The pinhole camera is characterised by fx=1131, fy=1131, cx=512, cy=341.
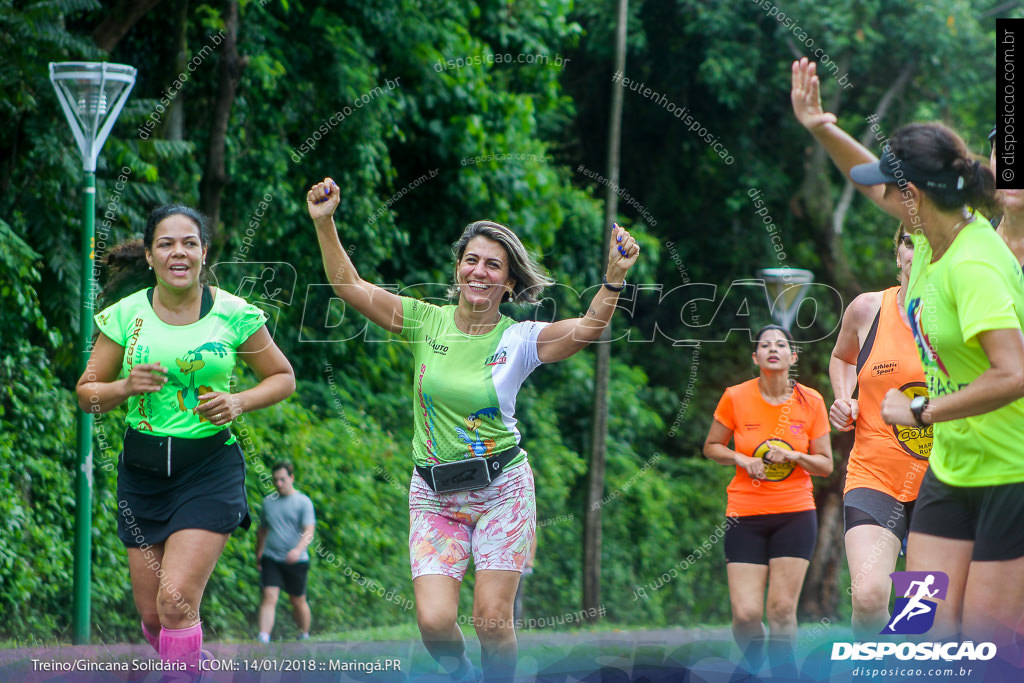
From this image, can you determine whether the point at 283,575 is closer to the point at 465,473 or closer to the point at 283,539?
the point at 283,539

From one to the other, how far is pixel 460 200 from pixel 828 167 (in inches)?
296

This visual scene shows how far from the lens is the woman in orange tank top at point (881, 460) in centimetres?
503

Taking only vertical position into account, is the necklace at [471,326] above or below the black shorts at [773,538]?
above

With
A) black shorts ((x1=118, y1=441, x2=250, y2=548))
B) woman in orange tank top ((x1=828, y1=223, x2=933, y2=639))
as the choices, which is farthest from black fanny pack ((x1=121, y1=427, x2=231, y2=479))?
woman in orange tank top ((x1=828, y1=223, x2=933, y2=639))

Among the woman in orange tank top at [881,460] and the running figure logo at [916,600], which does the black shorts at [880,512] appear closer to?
the woman in orange tank top at [881,460]

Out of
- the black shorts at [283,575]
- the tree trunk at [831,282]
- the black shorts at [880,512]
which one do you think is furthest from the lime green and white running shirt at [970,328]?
the tree trunk at [831,282]

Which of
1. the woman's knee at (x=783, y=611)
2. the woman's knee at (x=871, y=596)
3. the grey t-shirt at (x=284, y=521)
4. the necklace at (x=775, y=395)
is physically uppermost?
the necklace at (x=775, y=395)

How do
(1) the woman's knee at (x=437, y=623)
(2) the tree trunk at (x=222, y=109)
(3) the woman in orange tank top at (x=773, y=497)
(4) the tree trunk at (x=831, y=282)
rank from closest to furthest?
(1) the woman's knee at (x=437, y=623) < (3) the woman in orange tank top at (x=773, y=497) < (2) the tree trunk at (x=222, y=109) < (4) the tree trunk at (x=831, y=282)

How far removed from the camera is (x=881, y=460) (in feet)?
17.0

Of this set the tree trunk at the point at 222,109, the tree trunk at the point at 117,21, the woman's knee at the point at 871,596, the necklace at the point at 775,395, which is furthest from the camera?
the tree trunk at the point at 222,109

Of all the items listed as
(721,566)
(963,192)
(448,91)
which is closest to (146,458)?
(963,192)

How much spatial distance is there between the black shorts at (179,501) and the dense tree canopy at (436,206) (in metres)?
3.05

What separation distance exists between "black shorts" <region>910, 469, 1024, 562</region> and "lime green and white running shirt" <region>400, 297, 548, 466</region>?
1.65 metres

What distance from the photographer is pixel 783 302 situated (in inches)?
502
